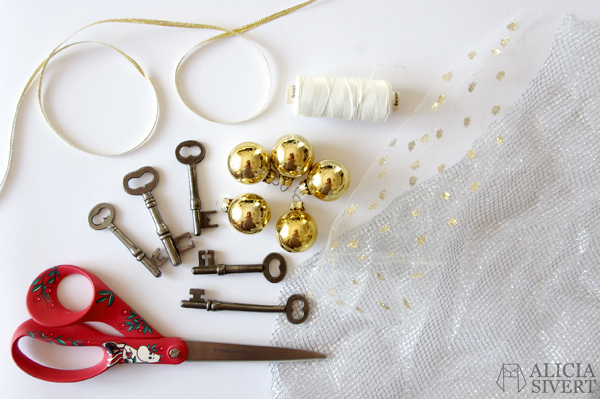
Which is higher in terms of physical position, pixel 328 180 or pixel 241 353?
pixel 328 180

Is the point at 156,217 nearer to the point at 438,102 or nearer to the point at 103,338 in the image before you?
the point at 103,338

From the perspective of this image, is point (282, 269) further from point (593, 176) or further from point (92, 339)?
point (593, 176)

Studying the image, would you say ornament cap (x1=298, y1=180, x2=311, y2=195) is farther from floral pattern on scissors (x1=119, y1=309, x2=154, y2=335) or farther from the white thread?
floral pattern on scissors (x1=119, y1=309, x2=154, y2=335)

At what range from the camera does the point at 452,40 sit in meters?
1.04

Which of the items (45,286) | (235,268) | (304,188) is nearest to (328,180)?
(304,188)

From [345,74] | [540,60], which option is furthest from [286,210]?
[540,60]

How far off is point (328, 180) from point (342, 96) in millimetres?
202

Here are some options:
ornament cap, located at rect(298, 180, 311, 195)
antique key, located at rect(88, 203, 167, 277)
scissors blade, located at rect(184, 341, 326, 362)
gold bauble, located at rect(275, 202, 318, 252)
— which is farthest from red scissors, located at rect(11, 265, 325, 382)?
ornament cap, located at rect(298, 180, 311, 195)

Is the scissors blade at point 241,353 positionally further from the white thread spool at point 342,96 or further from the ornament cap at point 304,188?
the white thread spool at point 342,96

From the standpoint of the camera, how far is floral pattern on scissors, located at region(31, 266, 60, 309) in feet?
3.05

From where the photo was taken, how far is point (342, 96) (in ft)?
3.03

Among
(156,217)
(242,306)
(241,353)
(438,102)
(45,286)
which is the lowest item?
(241,353)

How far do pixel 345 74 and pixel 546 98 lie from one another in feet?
1.67

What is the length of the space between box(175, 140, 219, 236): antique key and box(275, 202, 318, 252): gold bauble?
0.18 meters
